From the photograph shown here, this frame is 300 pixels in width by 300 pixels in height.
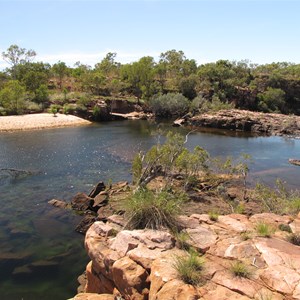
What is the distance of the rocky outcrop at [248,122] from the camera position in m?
57.1

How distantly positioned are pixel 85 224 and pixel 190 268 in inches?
419

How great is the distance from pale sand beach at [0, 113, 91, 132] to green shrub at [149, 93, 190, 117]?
54.1ft

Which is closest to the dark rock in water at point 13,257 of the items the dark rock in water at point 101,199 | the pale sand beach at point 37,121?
the dark rock in water at point 101,199

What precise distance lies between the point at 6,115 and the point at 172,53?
66212mm

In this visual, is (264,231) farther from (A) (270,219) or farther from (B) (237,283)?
(B) (237,283)

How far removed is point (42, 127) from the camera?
56094 millimetres

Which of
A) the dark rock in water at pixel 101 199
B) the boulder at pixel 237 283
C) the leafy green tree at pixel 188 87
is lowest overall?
the dark rock in water at pixel 101 199

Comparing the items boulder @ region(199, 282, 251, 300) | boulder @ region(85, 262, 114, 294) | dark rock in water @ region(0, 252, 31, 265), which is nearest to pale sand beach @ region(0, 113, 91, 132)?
dark rock in water @ region(0, 252, 31, 265)

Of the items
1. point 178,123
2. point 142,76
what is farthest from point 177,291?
point 142,76

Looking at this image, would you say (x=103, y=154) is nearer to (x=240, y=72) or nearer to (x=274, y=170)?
(x=274, y=170)

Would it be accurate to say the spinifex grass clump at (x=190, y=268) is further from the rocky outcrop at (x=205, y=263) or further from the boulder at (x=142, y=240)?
the boulder at (x=142, y=240)

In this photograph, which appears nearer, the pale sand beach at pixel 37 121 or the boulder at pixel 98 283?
the boulder at pixel 98 283

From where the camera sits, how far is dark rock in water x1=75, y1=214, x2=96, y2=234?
1698 centimetres

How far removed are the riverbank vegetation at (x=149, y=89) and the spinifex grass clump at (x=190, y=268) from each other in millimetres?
60282
